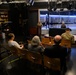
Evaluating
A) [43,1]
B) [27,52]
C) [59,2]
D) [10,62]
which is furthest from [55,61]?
[43,1]

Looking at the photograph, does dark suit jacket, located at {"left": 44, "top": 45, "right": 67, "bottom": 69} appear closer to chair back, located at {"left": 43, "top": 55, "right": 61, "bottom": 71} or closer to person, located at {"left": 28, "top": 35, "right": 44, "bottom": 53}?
chair back, located at {"left": 43, "top": 55, "right": 61, "bottom": 71}

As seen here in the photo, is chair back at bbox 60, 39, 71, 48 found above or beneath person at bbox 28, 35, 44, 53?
beneath

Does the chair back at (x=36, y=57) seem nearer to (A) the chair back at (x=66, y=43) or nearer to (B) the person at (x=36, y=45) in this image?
(B) the person at (x=36, y=45)

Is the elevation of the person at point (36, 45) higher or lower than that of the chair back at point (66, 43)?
higher

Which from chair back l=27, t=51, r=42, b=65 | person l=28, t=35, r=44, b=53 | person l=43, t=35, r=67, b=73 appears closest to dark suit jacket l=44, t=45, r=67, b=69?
person l=43, t=35, r=67, b=73

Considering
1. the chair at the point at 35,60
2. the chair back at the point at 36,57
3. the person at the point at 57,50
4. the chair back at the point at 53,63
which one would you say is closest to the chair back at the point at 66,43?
the chair at the point at 35,60

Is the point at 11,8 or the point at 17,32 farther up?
the point at 11,8

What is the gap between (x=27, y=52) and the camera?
553 cm

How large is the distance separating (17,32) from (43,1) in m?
3.50

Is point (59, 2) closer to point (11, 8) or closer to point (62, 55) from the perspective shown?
point (11, 8)

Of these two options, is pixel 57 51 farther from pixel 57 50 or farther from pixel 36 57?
pixel 36 57

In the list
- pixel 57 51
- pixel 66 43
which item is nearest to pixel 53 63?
pixel 57 51

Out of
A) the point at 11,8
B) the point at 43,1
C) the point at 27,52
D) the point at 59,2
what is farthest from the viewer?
the point at 11,8

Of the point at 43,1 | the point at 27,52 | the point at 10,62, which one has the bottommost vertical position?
the point at 10,62
